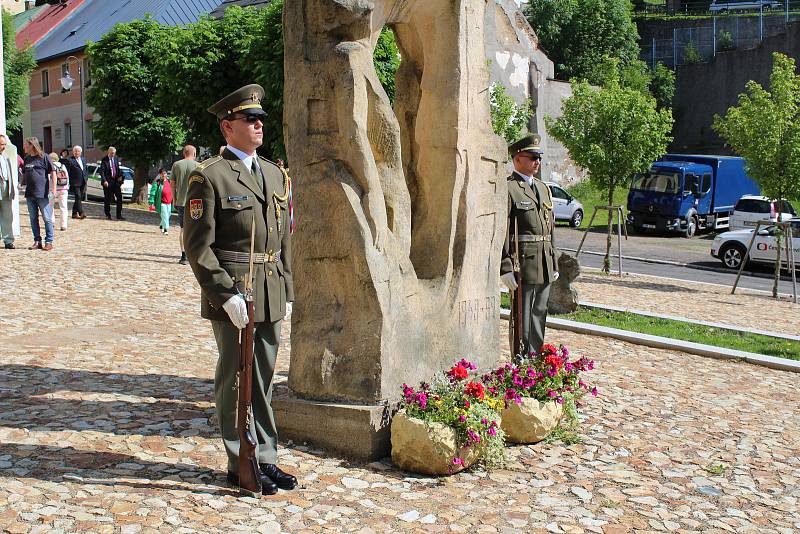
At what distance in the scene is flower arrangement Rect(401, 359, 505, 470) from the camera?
566 centimetres

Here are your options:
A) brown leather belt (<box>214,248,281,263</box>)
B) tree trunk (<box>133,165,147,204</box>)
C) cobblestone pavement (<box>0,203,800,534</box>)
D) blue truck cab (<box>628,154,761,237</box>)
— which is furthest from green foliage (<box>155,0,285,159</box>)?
brown leather belt (<box>214,248,281,263</box>)

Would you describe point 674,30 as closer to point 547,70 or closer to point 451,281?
point 547,70

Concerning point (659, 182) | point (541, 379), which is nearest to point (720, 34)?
point (659, 182)

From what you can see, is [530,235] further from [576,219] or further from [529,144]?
[576,219]

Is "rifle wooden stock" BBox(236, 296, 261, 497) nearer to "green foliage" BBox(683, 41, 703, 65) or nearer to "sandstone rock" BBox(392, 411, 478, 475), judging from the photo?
"sandstone rock" BBox(392, 411, 478, 475)

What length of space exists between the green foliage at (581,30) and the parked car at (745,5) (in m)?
10.7

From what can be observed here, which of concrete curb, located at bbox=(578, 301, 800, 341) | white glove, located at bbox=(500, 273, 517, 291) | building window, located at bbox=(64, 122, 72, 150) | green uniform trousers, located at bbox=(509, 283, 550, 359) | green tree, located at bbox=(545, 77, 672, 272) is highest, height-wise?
building window, located at bbox=(64, 122, 72, 150)

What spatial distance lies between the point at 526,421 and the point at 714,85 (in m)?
44.0

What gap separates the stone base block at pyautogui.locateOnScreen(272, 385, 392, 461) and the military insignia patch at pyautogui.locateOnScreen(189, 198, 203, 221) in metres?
1.58

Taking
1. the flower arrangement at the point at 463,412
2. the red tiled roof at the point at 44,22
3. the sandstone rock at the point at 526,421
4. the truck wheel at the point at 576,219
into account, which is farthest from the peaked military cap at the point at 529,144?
the red tiled roof at the point at 44,22

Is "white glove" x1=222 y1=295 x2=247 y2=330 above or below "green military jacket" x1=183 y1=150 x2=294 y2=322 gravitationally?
below

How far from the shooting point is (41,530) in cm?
442

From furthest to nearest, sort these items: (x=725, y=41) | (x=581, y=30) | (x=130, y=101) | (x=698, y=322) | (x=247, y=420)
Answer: (x=725, y=41) < (x=581, y=30) < (x=130, y=101) < (x=698, y=322) < (x=247, y=420)

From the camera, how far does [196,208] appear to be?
5055 millimetres
